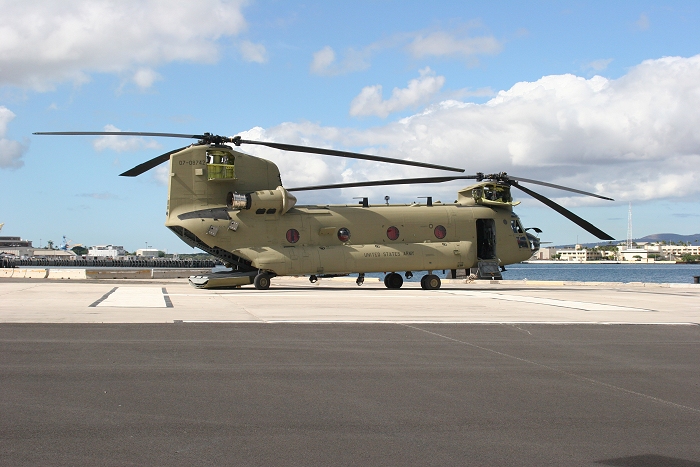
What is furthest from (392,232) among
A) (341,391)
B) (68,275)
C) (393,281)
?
(68,275)

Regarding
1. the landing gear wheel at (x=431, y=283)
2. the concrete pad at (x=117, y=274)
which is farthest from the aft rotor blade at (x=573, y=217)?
the concrete pad at (x=117, y=274)

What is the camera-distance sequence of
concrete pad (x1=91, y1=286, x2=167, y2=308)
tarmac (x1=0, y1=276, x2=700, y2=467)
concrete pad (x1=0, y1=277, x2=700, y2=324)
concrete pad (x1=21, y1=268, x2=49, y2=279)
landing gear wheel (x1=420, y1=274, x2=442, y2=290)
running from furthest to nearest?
concrete pad (x1=21, y1=268, x2=49, y2=279) → landing gear wheel (x1=420, y1=274, x2=442, y2=290) → concrete pad (x1=91, y1=286, x2=167, y2=308) → concrete pad (x1=0, y1=277, x2=700, y2=324) → tarmac (x1=0, y1=276, x2=700, y2=467)

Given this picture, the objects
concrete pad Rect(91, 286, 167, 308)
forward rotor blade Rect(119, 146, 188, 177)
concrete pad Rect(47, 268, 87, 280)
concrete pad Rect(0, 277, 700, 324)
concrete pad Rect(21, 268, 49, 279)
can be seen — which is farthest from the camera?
concrete pad Rect(21, 268, 49, 279)

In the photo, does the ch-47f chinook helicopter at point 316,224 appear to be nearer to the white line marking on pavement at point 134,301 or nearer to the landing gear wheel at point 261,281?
the landing gear wheel at point 261,281

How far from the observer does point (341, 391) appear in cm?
775

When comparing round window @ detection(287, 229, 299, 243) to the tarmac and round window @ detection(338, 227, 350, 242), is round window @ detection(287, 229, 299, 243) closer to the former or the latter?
round window @ detection(338, 227, 350, 242)

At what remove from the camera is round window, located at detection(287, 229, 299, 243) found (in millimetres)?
27797

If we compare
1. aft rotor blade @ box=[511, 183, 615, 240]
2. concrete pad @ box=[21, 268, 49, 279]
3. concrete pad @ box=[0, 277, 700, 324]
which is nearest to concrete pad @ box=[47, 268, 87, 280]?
concrete pad @ box=[21, 268, 49, 279]

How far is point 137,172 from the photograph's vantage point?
26.3 metres

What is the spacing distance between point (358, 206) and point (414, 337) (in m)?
17.6

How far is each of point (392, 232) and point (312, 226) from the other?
144 inches

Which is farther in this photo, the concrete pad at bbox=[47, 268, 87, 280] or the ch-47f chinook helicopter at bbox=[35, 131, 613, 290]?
the concrete pad at bbox=[47, 268, 87, 280]

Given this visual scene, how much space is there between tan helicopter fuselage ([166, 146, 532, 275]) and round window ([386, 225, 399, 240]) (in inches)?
1.7

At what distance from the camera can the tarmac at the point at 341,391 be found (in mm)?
5660
